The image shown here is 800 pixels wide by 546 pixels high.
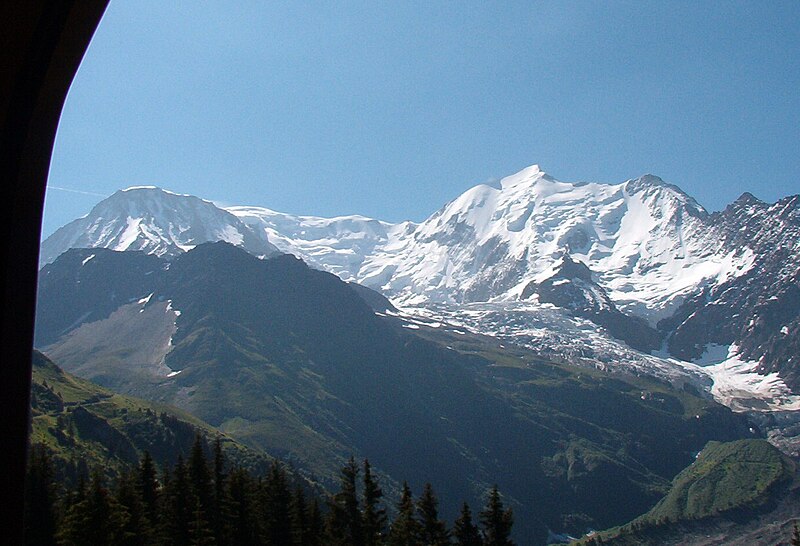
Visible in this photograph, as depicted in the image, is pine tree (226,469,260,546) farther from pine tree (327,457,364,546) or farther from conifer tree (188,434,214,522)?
pine tree (327,457,364,546)

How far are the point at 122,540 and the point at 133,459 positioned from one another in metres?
139

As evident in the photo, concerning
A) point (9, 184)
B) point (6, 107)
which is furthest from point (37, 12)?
point (9, 184)

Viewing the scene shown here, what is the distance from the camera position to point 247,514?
53.0m

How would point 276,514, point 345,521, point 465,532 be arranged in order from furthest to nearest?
1. point 276,514
2. point 345,521
3. point 465,532

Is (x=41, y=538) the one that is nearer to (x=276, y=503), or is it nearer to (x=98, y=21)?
(x=276, y=503)

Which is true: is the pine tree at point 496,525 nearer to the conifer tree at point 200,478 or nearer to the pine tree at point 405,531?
the pine tree at point 405,531

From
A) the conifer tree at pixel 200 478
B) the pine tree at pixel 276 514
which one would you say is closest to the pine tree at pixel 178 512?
the conifer tree at pixel 200 478

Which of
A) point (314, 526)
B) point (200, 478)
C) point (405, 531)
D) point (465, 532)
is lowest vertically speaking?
point (465, 532)

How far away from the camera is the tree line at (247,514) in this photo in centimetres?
5062

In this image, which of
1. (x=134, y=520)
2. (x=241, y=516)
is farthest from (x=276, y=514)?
(x=134, y=520)

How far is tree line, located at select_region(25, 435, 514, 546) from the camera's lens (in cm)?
5062

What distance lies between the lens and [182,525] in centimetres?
5116

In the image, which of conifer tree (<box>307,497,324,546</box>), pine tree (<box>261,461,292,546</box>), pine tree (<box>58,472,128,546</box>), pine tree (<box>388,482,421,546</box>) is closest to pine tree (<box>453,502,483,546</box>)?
pine tree (<box>388,482,421,546</box>)

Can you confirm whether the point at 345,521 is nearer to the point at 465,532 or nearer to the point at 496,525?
the point at 465,532
